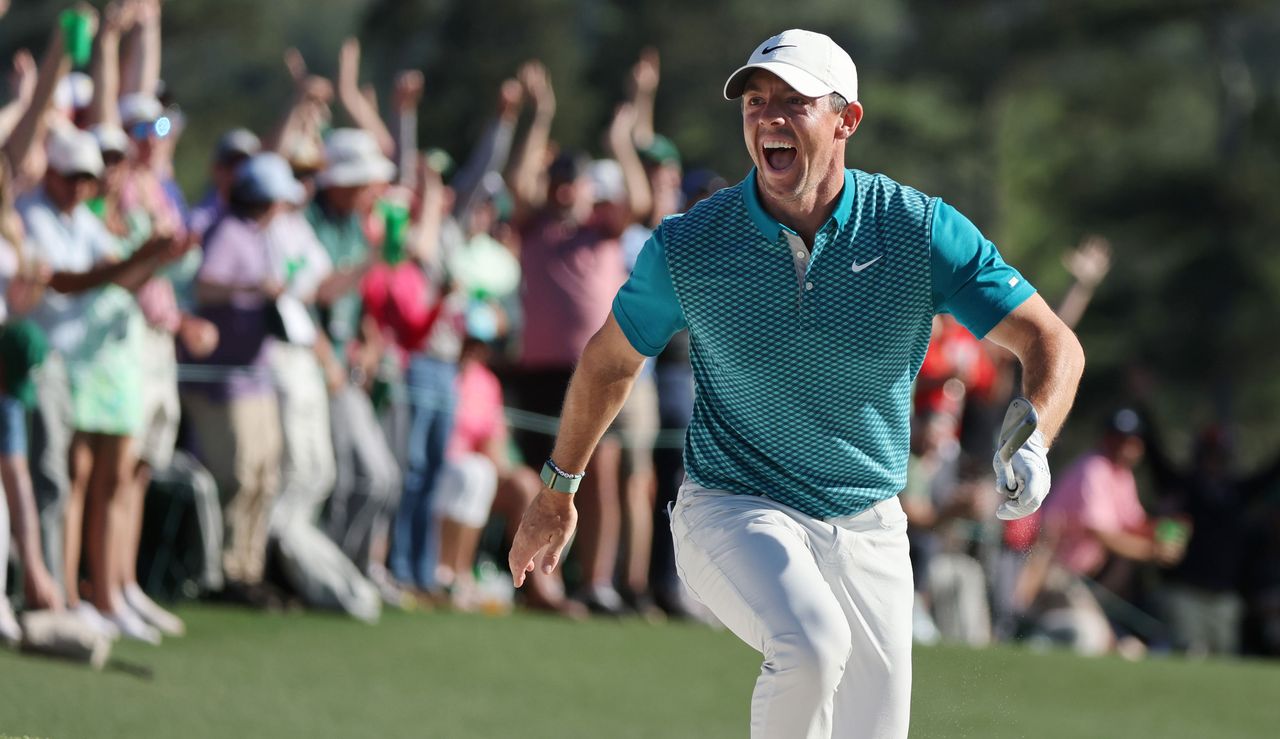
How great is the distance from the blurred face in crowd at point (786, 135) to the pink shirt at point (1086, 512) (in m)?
8.78

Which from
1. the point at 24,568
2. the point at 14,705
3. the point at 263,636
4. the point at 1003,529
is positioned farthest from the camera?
the point at 1003,529

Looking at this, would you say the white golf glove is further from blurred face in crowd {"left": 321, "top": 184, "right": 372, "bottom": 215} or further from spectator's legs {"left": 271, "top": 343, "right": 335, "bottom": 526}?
blurred face in crowd {"left": 321, "top": 184, "right": 372, "bottom": 215}

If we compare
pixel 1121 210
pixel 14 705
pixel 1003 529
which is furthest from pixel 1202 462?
pixel 1121 210

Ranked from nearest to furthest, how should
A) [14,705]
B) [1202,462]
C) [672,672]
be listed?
[14,705] → [672,672] → [1202,462]

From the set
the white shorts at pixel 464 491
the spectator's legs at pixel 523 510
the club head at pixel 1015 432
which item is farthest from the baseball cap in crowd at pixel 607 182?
the club head at pixel 1015 432

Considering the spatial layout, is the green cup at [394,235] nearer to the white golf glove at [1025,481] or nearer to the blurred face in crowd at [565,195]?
the blurred face in crowd at [565,195]

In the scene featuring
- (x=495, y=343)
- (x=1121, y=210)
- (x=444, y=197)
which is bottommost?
(x=1121, y=210)

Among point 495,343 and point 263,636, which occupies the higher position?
point 495,343

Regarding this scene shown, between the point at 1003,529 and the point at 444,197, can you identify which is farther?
the point at 1003,529

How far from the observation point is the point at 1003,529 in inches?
525

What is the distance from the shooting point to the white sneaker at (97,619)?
8.79m

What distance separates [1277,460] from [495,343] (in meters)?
6.19

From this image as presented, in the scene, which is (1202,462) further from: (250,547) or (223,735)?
(223,735)

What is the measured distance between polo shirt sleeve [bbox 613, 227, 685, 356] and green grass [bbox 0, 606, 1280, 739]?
161cm
